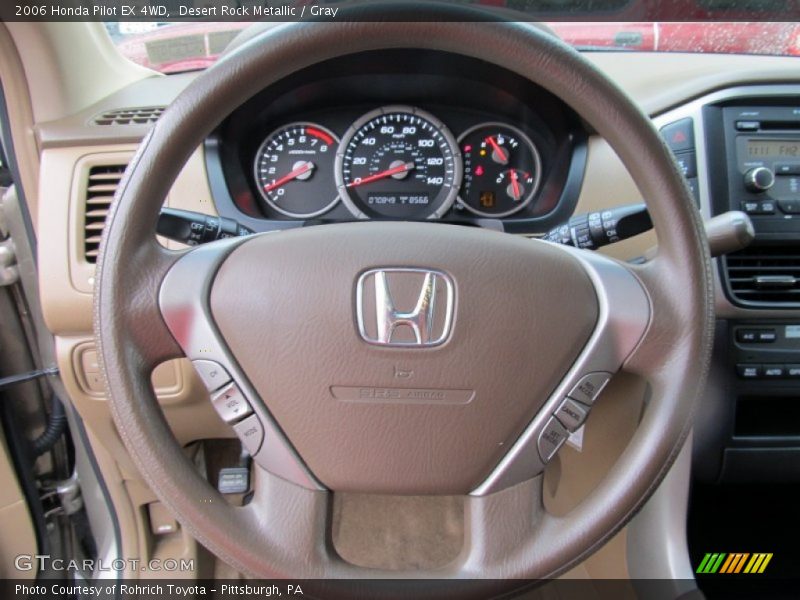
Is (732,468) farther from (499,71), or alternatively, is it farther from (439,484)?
(499,71)

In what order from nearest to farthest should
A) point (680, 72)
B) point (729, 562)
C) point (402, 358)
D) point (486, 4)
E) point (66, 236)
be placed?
point (402, 358) < point (486, 4) < point (66, 236) < point (680, 72) < point (729, 562)

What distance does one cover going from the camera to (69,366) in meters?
1.29

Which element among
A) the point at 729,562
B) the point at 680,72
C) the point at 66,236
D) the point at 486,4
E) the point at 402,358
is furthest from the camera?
the point at 729,562

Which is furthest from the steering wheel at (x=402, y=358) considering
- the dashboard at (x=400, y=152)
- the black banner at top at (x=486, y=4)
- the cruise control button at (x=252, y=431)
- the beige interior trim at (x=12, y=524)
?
the beige interior trim at (x=12, y=524)

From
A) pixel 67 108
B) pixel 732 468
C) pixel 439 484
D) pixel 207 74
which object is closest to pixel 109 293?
pixel 207 74

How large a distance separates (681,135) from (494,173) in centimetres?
39

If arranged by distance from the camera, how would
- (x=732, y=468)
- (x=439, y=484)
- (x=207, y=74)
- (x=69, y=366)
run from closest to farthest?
(x=207, y=74) → (x=439, y=484) → (x=69, y=366) → (x=732, y=468)

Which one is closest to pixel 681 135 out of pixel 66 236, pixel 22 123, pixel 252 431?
pixel 252 431

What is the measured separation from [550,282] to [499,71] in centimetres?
63

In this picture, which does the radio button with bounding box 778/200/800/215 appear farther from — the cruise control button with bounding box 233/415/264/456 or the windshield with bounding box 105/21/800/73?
the cruise control button with bounding box 233/415/264/456

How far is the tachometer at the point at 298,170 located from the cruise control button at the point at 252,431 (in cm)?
68

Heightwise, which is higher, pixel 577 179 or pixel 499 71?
pixel 499 71

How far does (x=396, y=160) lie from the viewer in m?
1.44

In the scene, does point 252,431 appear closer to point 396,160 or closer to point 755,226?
point 396,160
